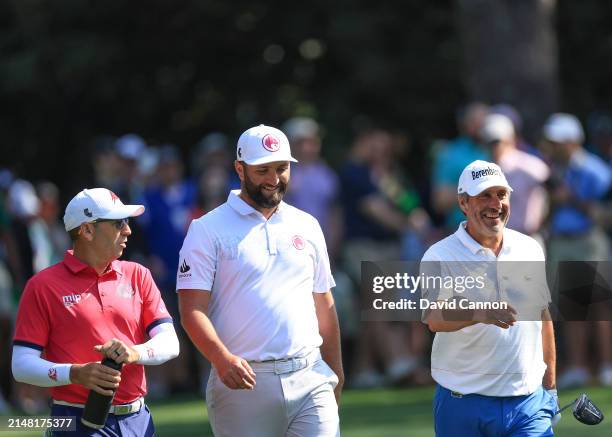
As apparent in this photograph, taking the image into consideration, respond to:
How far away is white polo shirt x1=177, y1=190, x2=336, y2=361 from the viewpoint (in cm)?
788

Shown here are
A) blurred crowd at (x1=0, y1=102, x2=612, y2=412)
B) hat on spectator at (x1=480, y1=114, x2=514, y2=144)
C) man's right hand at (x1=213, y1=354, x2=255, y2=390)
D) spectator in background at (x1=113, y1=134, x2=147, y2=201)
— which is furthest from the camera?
spectator in background at (x1=113, y1=134, x2=147, y2=201)

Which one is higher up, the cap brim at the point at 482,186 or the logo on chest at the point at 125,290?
the cap brim at the point at 482,186

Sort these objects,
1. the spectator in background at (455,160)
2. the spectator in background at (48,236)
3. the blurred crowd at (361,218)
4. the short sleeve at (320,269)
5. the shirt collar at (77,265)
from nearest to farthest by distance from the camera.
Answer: the shirt collar at (77,265)
the short sleeve at (320,269)
the spectator in background at (455,160)
the blurred crowd at (361,218)
the spectator in background at (48,236)

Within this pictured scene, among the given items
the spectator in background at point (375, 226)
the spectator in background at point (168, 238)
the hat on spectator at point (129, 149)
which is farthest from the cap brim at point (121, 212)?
the hat on spectator at point (129, 149)

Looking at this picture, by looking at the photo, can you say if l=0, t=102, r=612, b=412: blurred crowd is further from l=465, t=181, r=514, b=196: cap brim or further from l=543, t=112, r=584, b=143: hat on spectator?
l=465, t=181, r=514, b=196: cap brim

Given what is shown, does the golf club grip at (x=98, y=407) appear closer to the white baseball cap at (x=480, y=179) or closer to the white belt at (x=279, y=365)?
the white belt at (x=279, y=365)

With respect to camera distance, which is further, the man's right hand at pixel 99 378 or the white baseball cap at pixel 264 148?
the white baseball cap at pixel 264 148

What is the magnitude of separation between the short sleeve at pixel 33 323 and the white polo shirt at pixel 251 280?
86cm

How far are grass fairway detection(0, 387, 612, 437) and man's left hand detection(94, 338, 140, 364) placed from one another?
4.36 metres

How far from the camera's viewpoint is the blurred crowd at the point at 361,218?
14.1 m

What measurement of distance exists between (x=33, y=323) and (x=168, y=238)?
27.3ft

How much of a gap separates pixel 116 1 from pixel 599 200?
8.16 metres

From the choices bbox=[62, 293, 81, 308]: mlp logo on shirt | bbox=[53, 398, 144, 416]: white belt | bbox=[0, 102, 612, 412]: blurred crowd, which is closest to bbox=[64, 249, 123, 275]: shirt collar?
bbox=[62, 293, 81, 308]: mlp logo on shirt

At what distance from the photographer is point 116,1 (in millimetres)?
19922
